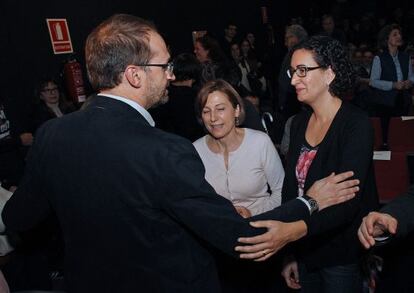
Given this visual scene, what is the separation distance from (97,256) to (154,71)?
63 centimetres

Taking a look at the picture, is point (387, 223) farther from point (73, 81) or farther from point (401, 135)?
point (73, 81)

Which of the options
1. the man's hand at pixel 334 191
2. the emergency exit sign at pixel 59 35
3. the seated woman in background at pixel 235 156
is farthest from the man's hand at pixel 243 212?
the emergency exit sign at pixel 59 35

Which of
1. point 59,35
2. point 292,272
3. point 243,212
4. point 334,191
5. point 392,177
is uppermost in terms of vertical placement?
point 59,35

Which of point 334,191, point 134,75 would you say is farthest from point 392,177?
point 134,75

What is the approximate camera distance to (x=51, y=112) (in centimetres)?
455

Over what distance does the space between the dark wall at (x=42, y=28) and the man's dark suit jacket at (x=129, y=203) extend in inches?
110

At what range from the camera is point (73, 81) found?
17.1 ft

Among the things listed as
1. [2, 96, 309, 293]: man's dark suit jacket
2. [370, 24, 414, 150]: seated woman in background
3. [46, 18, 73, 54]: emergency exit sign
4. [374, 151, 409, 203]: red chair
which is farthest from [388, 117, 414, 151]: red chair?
[46, 18, 73, 54]: emergency exit sign

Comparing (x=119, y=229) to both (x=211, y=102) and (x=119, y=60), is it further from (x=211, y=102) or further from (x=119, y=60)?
(x=211, y=102)

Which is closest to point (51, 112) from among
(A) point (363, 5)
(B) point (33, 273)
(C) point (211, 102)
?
(B) point (33, 273)

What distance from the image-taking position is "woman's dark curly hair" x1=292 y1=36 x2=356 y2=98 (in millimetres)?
1901

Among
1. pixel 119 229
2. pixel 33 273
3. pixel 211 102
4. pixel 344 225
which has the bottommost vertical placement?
pixel 33 273

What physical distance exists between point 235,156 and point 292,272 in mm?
718

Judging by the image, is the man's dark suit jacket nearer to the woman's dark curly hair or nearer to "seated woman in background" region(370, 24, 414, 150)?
the woman's dark curly hair
